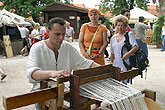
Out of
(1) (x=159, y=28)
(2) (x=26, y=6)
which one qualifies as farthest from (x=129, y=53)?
(2) (x=26, y=6)

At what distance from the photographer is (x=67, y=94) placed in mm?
1660

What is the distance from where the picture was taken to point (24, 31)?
11094 millimetres

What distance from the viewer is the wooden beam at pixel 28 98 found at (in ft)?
4.38

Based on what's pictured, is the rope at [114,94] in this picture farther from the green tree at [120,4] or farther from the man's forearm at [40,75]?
the green tree at [120,4]

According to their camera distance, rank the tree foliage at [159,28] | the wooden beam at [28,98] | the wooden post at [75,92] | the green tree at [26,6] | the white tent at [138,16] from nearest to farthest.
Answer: the wooden beam at [28,98]
the wooden post at [75,92]
the tree foliage at [159,28]
the white tent at [138,16]
the green tree at [26,6]

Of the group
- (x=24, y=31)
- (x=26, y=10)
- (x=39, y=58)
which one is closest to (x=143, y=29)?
(x=39, y=58)

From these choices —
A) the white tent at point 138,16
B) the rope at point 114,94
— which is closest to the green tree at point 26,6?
the white tent at point 138,16

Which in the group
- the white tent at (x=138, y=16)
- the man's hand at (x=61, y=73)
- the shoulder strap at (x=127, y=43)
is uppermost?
the white tent at (x=138, y=16)

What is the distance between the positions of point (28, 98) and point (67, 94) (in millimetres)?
354

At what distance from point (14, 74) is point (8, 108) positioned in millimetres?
5449

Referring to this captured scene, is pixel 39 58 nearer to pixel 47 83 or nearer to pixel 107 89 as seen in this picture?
pixel 47 83

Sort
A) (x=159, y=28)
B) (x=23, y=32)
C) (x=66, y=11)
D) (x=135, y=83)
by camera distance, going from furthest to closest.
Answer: (x=66, y=11)
(x=159, y=28)
(x=23, y=32)
(x=135, y=83)

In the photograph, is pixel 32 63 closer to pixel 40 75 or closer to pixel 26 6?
pixel 40 75

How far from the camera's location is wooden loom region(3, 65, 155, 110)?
4.52 feet
